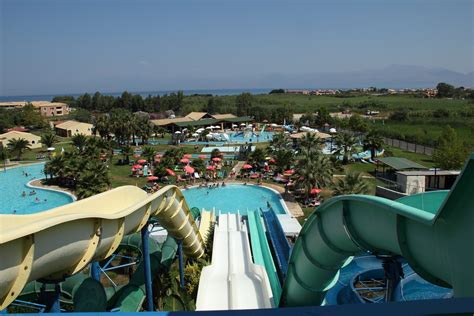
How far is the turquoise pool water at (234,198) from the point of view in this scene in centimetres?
2567

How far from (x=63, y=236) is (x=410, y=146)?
43939mm

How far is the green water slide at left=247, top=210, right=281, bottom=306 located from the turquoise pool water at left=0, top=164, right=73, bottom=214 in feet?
42.5

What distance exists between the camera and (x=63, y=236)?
4.73 m

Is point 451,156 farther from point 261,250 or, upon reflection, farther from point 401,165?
point 261,250

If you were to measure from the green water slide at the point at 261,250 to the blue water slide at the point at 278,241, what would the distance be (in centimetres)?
39

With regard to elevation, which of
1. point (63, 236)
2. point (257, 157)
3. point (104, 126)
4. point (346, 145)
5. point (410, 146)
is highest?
point (63, 236)

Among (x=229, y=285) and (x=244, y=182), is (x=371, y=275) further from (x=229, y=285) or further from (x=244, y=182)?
(x=244, y=182)

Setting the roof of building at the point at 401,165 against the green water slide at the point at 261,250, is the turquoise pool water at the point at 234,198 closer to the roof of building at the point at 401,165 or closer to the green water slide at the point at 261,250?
the green water slide at the point at 261,250

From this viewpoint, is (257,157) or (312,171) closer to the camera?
(312,171)

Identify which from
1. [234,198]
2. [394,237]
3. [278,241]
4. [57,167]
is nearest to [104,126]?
[57,167]

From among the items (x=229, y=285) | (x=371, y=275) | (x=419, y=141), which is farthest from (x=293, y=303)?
(x=419, y=141)

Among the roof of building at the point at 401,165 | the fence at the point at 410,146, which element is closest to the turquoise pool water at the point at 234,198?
the roof of building at the point at 401,165

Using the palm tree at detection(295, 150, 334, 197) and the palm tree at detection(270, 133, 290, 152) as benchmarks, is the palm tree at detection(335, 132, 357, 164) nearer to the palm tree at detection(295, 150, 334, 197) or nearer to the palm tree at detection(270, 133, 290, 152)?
the palm tree at detection(270, 133, 290, 152)

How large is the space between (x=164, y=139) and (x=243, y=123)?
16.1 metres
